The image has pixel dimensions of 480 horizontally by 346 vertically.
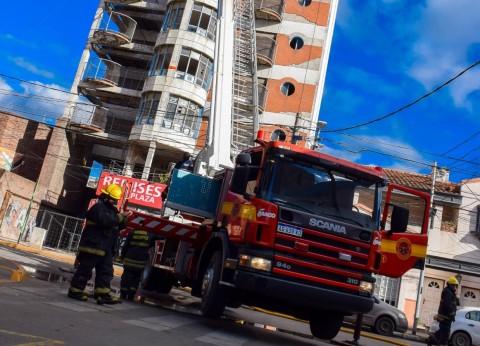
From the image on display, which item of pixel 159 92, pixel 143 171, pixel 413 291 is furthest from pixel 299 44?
pixel 413 291

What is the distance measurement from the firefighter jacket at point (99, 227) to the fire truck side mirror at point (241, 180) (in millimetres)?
1834

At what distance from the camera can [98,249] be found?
7.84m

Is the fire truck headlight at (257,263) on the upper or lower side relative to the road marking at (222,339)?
upper

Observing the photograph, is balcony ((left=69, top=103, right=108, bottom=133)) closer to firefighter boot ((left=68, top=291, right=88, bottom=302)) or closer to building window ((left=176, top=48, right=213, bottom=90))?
building window ((left=176, top=48, right=213, bottom=90))

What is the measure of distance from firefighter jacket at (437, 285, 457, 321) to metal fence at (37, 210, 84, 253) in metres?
18.5

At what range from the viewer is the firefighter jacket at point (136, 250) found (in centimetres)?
994

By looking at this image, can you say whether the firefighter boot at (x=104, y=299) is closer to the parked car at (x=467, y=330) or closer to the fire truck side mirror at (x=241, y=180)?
the fire truck side mirror at (x=241, y=180)

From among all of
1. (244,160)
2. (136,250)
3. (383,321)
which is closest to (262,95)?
(383,321)

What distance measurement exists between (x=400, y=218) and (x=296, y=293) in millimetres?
2385

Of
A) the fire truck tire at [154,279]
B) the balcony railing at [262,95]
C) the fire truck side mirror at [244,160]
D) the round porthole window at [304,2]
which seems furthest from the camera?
the round porthole window at [304,2]

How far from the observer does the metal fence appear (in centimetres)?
2589

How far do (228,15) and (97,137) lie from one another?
69.6ft

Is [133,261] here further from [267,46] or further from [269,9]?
[269,9]

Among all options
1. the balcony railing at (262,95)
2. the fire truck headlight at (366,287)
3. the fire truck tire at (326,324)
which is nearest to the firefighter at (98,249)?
the fire truck tire at (326,324)
